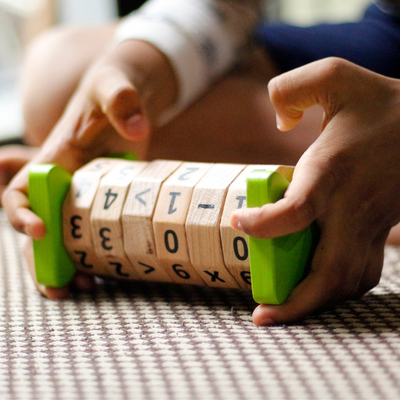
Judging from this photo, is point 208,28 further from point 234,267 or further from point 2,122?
point 2,122

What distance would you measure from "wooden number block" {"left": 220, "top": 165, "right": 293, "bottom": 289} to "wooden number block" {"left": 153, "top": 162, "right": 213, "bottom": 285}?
0.05 meters

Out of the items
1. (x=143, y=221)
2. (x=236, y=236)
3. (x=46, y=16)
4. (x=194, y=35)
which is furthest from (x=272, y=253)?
(x=46, y=16)

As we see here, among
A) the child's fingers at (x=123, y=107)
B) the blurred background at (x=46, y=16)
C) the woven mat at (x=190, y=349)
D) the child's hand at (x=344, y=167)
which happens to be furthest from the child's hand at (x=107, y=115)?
the blurred background at (x=46, y=16)

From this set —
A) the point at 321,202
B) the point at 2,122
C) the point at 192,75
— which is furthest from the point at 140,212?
the point at 2,122

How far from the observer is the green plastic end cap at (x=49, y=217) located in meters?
0.61

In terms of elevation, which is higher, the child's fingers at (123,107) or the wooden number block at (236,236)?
the child's fingers at (123,107)

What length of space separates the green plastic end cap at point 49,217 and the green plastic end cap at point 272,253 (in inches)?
10.2

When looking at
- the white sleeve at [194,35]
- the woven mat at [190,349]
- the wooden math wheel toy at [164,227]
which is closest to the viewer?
the woven mat at [190,349]

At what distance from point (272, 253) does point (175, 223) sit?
117 mm

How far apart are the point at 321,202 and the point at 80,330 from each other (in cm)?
29

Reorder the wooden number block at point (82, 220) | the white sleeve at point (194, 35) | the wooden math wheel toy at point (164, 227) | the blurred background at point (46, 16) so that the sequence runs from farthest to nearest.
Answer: the blurred background at point (46, 16), the white sleeve at point (194, 35), the wooden number block at point (82, 220), the wooden math wheel toy at point (164, 227)

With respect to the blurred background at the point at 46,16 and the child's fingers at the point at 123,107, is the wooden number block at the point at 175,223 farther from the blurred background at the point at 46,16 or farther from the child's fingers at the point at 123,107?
the blurred background at the point at 46,16

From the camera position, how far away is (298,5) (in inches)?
88.4

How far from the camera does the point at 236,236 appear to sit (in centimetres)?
52
